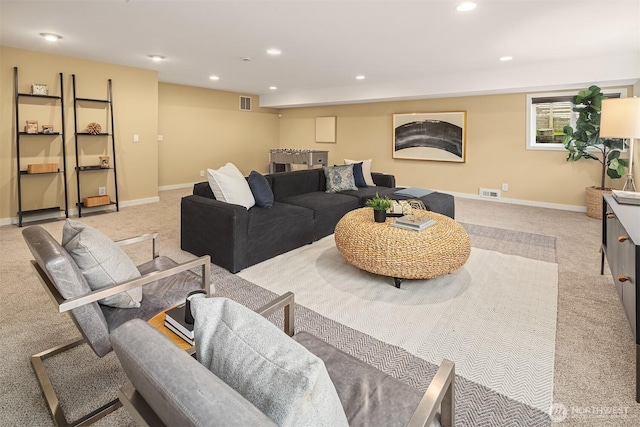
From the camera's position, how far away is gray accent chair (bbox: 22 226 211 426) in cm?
143

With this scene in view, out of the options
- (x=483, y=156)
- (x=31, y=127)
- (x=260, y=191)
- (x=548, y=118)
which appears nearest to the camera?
(x=260, y=191)

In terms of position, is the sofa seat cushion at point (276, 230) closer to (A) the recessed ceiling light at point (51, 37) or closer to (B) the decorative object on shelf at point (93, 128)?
(A) the recessed ceiling light at point (51, 37)

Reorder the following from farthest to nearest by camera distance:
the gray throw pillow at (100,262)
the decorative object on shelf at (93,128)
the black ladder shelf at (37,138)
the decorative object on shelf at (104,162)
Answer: the decorative object on shelf at (104,162) < the decorative object on shelf at (93,128) < the black ladder shelf at (37,138) < the gray throw pillow at (100,262)

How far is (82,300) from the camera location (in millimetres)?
1438

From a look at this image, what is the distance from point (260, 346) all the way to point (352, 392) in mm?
502

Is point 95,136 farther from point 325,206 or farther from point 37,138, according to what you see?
point 325,206

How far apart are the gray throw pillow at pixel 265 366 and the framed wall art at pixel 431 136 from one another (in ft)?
23.3

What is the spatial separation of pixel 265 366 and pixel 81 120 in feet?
20.2

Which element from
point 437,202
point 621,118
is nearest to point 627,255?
point 621,118

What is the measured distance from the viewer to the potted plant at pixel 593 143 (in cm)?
522

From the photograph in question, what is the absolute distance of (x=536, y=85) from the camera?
18.1 feet

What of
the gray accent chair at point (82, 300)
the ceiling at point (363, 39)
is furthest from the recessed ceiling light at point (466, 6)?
the gray accent chair at point (82, 300)

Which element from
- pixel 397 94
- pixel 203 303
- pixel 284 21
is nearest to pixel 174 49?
pixel 284 21

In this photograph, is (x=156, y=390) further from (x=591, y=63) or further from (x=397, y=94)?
(x=397, y=94)
